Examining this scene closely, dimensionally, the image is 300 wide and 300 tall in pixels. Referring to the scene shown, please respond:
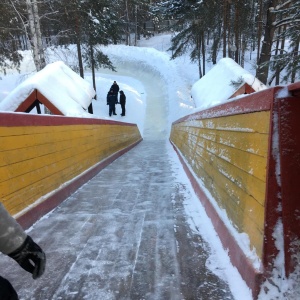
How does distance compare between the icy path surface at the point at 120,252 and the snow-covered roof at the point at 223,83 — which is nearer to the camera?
the icy path surface at the point at 120,252

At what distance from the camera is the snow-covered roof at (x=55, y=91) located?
32.8 feet

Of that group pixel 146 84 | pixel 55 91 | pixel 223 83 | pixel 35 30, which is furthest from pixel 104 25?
pixel 55 91

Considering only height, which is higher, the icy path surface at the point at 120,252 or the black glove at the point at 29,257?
the black glove at the point at 29,257

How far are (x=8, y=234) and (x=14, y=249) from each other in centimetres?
8

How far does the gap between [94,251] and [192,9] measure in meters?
23.6

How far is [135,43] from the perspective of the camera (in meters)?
49.5

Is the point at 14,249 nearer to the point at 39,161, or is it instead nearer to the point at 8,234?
the point at 8,234

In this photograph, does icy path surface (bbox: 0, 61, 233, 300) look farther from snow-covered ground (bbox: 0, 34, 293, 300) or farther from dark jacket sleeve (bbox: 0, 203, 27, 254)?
snow-covered ground (bbox: 0, 34, 293, 300)

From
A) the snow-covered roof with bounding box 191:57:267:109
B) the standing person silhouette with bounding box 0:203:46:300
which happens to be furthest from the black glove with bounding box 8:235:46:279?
the snow-covered roof with bounding box 191:57:267:109

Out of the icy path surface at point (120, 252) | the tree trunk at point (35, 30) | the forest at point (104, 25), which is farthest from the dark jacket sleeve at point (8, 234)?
the tree trunk at point (35, 30)

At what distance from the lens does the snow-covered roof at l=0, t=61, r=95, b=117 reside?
32.8ft

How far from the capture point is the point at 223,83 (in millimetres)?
13945

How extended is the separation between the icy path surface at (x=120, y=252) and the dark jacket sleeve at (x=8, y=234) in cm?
111

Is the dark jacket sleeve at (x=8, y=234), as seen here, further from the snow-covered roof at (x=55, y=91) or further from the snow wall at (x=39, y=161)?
the snow-covered roof at (x=55, y=91)
